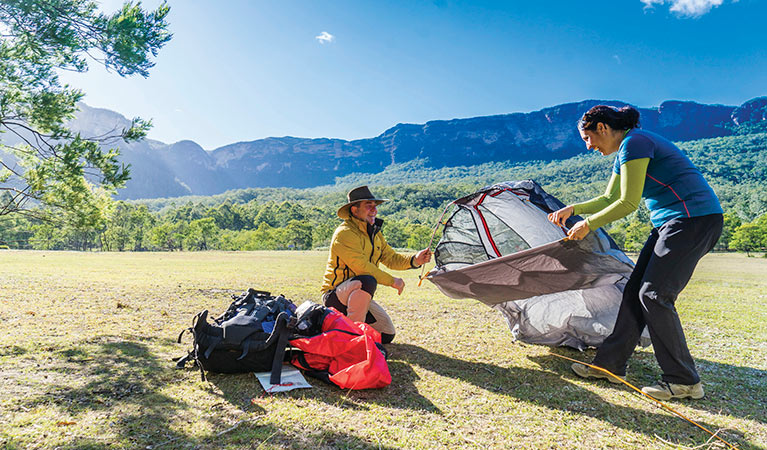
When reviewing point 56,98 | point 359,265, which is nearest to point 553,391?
point 359,265

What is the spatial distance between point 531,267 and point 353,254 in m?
2.06

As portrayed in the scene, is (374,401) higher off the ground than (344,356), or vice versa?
(344,356)

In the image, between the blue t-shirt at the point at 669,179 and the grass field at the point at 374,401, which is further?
the blue t-shirt at the point at 669,179

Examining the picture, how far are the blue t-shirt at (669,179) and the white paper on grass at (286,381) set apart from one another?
11.8ft

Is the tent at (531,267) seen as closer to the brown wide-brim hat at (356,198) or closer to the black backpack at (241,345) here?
the brown wide-brim hat at (356,198)

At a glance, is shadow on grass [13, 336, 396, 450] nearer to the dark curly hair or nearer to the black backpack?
the black backpack

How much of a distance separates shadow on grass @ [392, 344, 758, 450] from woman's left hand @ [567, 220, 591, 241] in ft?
4.85

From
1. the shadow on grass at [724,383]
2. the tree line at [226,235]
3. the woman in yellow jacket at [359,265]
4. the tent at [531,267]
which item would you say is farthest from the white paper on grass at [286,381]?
the tree line at [226,235]

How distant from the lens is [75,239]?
245 feet

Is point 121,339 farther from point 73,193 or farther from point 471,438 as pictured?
point 471,438

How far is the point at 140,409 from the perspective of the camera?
122 inches

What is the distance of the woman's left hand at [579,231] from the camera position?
368 cm

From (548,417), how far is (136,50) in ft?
24.5

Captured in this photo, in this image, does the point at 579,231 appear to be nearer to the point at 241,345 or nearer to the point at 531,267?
the point at 531,267
